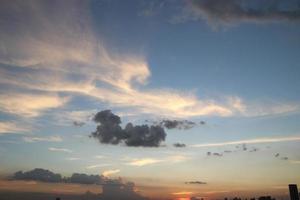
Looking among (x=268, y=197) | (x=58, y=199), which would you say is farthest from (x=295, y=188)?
(x=58, y=199)

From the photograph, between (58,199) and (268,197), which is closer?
(268,197)

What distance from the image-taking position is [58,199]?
9550 centimetres

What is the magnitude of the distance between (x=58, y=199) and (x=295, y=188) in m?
59.3

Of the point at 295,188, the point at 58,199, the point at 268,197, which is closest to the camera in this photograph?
the point at 295,188

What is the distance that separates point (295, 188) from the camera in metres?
52.2

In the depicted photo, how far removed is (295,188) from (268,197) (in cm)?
2508

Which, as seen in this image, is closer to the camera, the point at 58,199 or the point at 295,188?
the point at 295,188

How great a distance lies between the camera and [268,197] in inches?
2997

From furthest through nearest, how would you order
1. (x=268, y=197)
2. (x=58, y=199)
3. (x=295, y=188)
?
(x=58, y=199) < (x=268, y=197) < (x=295, y=188)

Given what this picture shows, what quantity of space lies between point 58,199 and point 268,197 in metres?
46.7

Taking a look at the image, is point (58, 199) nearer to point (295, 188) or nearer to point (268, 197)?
point (268, 197)
